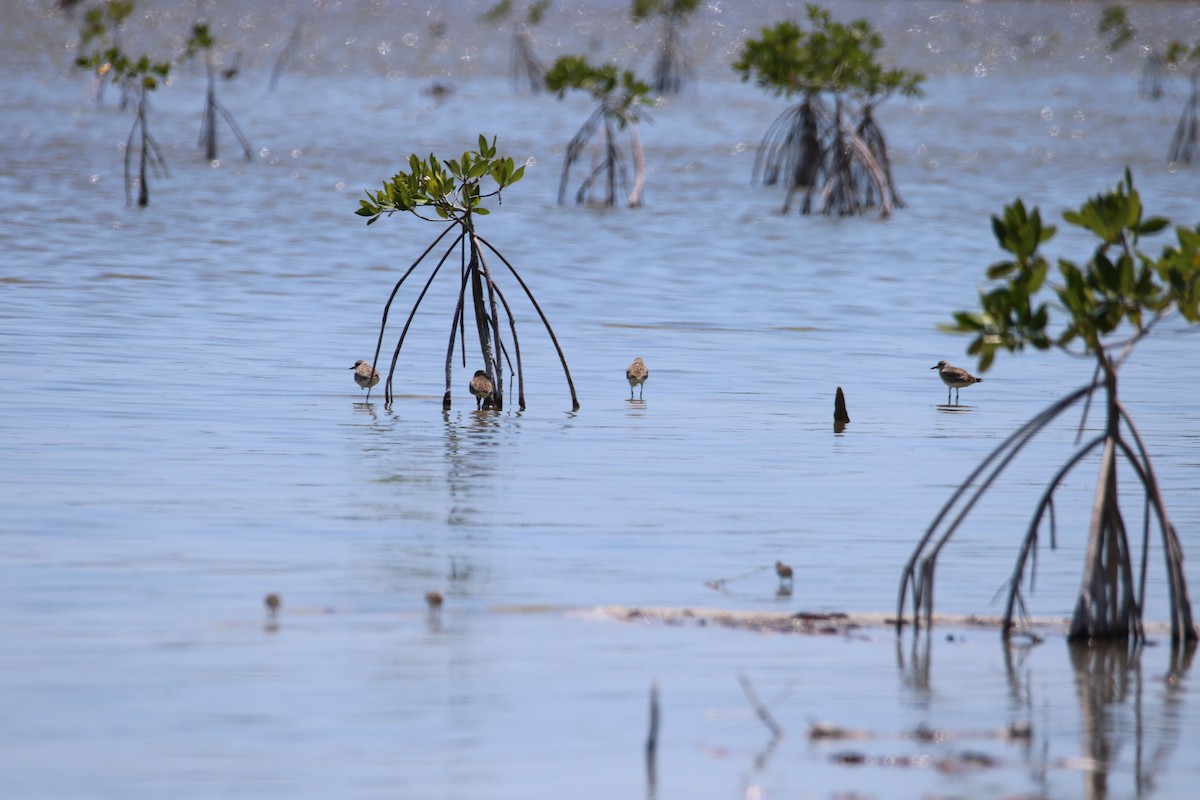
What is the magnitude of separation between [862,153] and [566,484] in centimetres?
1492

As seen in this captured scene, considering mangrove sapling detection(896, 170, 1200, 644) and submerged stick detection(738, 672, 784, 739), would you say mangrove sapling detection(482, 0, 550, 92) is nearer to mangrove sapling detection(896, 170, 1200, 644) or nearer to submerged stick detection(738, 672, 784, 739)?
mangrove sapling detection(896, 170, 1200, 644)

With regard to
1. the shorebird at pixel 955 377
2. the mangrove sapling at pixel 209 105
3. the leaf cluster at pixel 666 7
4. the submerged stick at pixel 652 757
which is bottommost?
the submerged stick at pixel 652 757

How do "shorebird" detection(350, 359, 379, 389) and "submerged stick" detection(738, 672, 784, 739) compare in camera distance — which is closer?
"submerged stick" detection(738, 672, 784, 739)

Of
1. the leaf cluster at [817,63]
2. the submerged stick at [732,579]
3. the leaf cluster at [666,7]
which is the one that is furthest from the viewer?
the leaf cluster at [666,7]

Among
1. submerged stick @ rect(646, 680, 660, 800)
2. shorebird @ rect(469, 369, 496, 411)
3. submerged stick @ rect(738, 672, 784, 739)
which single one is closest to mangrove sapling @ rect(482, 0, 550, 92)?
shorebird @ rect(469, 369, 496, 411)

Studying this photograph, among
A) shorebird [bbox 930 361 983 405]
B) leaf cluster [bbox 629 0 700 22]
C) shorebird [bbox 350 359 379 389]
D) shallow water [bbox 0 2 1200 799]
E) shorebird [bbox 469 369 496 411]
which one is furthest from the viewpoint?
leaf cluster [bbox 629 0 700 22]

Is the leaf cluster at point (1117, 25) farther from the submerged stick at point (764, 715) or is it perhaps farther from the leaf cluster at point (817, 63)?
the submerged stick at point (764, 715)

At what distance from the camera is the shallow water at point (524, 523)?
15.3ft

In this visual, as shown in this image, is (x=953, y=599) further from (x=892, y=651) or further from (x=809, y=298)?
(x=809, y=298)

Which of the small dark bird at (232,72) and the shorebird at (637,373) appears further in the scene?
the small dark bird at (232,72)

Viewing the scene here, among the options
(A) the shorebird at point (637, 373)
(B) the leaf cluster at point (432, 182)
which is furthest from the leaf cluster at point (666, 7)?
(B) the leaf cluster at point (432, 182)

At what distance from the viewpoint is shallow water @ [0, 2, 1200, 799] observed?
4.65 m

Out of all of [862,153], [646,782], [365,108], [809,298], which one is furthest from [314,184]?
[646,782]

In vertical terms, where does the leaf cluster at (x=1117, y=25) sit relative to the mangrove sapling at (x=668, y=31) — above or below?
above
